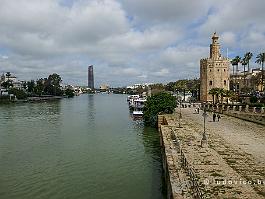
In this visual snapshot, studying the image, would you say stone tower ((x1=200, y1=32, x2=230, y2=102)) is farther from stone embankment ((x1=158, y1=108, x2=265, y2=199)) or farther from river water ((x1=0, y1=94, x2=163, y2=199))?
stone embankment ((x1=158, y1=108, x2=265, y2=199))

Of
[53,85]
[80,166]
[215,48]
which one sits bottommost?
[80,166]

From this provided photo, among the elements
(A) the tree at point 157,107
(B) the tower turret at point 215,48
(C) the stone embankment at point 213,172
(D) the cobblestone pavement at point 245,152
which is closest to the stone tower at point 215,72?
(B) the tower turret at point 215,48

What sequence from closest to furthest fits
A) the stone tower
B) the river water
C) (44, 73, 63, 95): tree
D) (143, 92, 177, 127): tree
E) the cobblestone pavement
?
1. the cobblestone pavement
2. the river water
3. (143, 92, 177, 127): tree
4. the stone tower
5. (44, 73, 63, 95): tree

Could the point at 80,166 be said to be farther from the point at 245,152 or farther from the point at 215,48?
the point at 215,48

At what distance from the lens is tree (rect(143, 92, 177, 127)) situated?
1879 inches

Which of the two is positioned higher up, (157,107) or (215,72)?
(215,72)

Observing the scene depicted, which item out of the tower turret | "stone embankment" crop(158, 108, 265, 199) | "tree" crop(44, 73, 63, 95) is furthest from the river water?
"tree" crop(44, 73, 63, 95)

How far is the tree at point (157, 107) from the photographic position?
47719 mm

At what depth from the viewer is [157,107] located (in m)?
48.4

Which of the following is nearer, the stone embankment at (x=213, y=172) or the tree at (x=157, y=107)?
the stone embankment at (x=213, y=172)

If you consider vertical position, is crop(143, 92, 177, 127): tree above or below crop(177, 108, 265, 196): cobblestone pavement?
above

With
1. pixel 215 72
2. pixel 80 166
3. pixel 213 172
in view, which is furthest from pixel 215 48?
pixel 213 172

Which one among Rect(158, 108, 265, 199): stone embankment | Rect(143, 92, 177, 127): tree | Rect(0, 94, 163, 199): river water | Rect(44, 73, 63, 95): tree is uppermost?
Rect(44, 73, 63, 95): tree

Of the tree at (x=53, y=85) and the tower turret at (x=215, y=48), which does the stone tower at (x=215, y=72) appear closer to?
the tower turret at (x=215, y=48)
